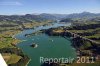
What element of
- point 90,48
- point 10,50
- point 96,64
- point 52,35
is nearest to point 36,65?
point 96,64

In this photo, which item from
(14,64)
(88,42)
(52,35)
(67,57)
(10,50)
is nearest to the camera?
(14,64)

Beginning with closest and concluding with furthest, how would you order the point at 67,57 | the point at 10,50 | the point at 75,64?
the point at 75,64, the point at 67,57, the point at 10,50

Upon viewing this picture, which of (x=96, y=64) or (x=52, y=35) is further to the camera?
(x=52, y=35)

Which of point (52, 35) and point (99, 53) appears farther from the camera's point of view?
point (52, 35)

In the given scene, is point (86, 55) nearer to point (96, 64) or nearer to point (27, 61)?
point (96, 64)

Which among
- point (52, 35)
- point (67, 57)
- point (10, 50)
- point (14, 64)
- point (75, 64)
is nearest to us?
point (75, 64)

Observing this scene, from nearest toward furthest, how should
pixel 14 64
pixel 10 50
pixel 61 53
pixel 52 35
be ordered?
pixel 14 64
pixel 61 53
pixel 10 50
pixel 52 35

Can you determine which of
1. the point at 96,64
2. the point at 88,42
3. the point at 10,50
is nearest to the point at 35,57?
the point at 10,50

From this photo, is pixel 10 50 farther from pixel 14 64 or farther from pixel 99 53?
pixel 99 53
